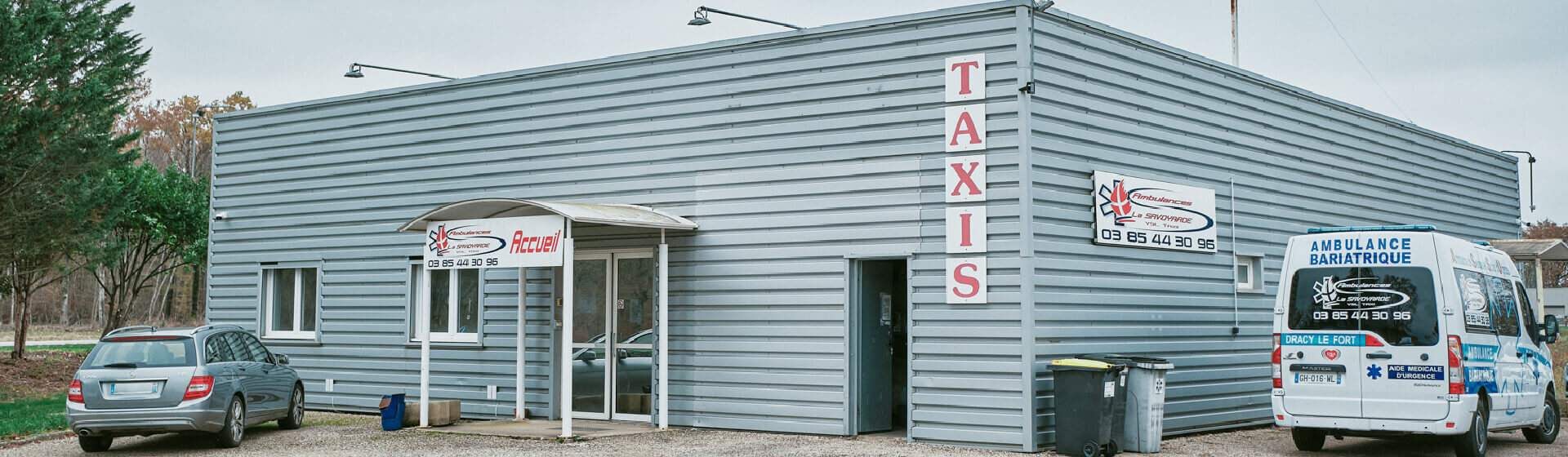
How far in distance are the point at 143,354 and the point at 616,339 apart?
4.61m

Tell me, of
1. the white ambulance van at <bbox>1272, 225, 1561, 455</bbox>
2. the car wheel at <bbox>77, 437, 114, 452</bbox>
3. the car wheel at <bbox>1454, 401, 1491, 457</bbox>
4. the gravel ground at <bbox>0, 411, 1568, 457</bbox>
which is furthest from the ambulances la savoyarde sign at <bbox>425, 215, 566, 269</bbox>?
the car wheel at <bbox>1454, 401, 1491, 457</bbox>

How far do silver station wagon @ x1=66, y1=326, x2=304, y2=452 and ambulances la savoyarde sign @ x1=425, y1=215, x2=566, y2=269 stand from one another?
7.26 ft

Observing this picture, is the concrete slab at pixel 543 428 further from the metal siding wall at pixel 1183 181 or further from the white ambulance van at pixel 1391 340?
the white ambulance van at pixel 1391 340

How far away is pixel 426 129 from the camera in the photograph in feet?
51.1

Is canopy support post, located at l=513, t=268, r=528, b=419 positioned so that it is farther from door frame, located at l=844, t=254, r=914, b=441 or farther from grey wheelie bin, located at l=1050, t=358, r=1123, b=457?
grey wheelie bin, located at l=1050, t=358, r=1123, b=457

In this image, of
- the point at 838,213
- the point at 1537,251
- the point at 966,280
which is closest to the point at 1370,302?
the point at 966,280

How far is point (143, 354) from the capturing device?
11523mm

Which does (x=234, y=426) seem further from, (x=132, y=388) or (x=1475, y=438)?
(x=1475, y=438)

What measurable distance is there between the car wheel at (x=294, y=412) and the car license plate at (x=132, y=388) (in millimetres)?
2370

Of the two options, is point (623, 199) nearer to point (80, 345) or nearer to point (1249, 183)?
point (1249, 183)

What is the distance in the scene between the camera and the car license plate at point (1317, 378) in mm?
10547

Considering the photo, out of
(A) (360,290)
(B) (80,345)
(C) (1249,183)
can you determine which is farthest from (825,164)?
(B) (80,345)

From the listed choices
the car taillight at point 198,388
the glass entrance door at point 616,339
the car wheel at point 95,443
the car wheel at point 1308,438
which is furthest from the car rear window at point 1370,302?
the car wheel at point 95,443

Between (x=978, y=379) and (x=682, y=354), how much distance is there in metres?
3.42
